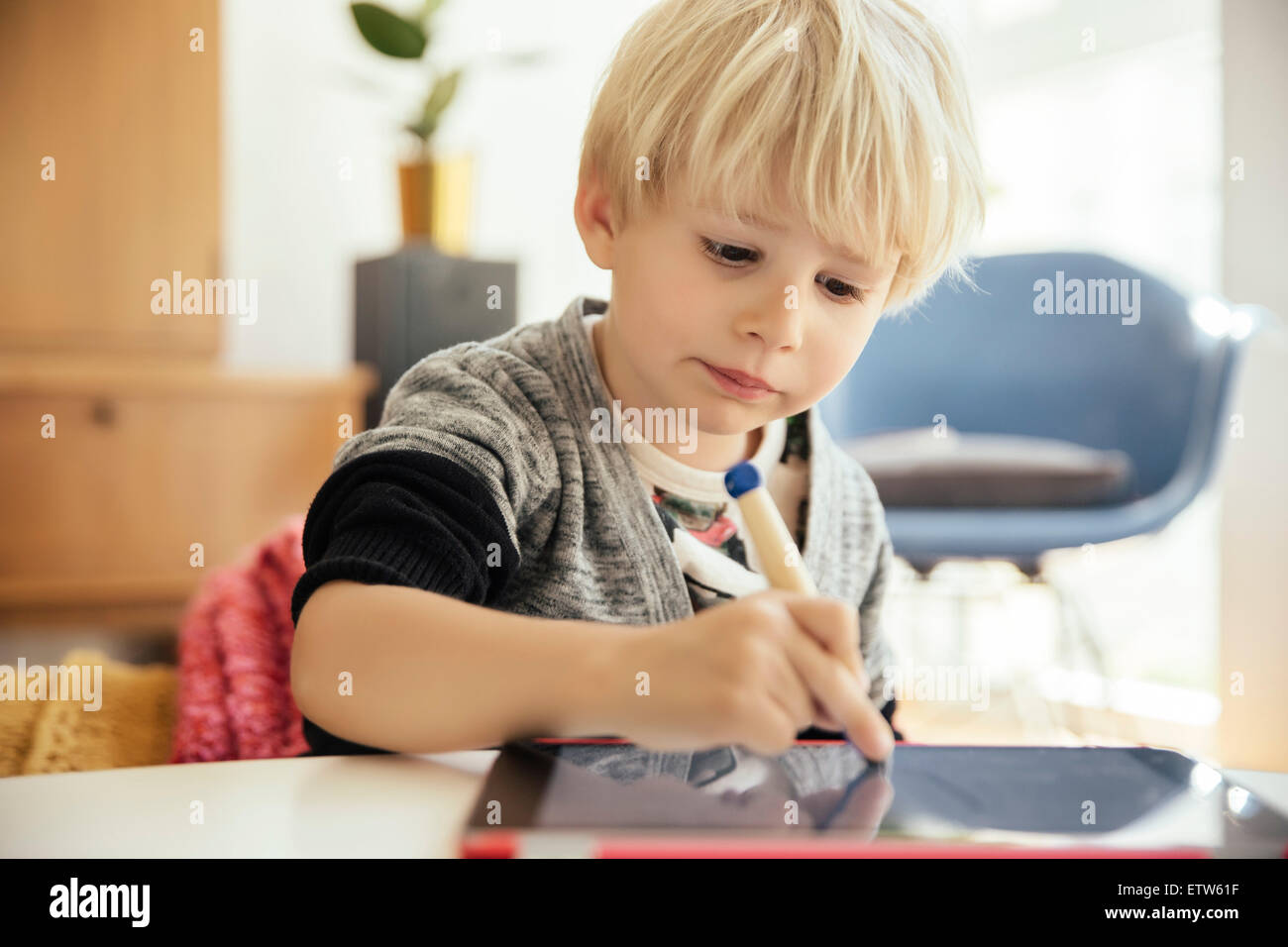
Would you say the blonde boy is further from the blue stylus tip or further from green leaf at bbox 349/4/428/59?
green leaf at bbox 349/4/428/59

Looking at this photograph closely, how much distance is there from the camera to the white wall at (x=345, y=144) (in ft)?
5.92

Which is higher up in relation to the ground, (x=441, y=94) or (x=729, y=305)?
(x=441, y=94)

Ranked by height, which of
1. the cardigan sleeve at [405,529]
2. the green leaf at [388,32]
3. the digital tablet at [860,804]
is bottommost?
the digital tablet at [860,804]

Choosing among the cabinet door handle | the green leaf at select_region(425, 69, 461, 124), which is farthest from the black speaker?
the cabinet door handle

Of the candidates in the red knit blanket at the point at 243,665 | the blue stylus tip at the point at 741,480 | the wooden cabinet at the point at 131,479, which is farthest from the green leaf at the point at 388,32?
the blue stylus tip at the point at 741,480

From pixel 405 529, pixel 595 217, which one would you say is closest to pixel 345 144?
pixel 595 217

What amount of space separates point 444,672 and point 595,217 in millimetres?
215

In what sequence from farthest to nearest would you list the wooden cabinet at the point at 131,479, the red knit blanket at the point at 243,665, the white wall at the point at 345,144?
the white wall at the point at 345,144 < the wooden cabinet at the point at 131,479 < the red knit blanket at the point at 243,665

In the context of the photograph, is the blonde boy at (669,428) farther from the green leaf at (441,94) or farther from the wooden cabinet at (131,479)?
the green leaf at (441,94)

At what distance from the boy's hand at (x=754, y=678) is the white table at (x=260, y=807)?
52mm

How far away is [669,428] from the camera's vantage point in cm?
47

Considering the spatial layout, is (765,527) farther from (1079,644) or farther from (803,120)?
(1079,644)

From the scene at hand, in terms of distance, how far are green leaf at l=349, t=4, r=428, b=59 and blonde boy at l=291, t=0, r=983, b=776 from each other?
3.93 ft
